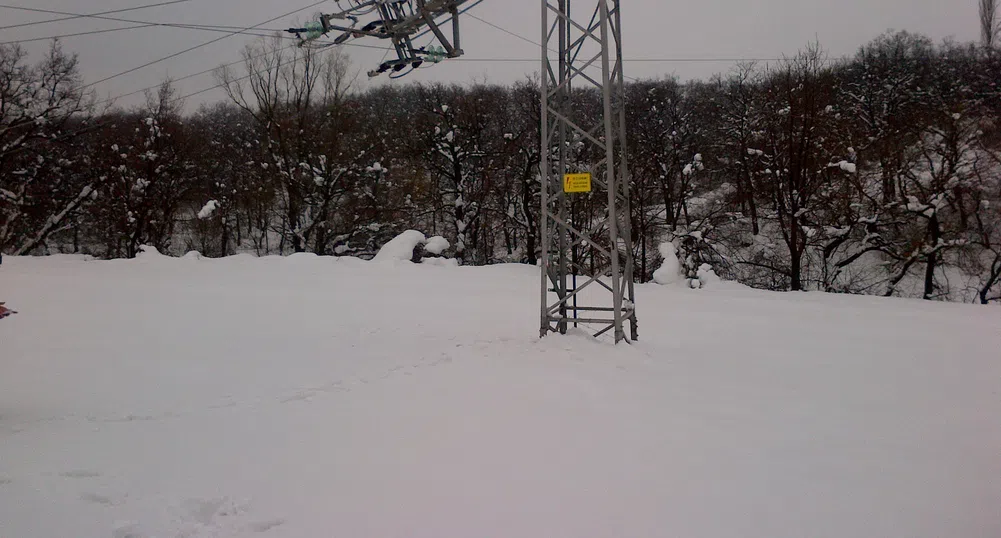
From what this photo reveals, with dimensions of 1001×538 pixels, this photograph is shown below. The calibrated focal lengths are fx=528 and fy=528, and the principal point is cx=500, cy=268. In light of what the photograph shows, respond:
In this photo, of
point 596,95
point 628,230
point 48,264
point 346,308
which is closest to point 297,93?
point 48,264

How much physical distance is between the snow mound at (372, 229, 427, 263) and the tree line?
22.9ft

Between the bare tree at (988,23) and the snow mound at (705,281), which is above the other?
the bare tree at (988,23)

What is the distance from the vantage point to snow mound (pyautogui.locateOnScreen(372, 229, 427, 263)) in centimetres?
2105

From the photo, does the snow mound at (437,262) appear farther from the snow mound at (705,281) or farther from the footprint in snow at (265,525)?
the footprint in snow at (265,525)

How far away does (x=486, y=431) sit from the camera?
4449 mm

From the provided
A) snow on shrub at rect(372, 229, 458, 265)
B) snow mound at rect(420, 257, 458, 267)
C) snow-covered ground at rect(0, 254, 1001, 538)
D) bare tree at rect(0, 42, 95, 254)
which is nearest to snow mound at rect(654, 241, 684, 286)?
snow mound at rect(420, 257, 458, 267)

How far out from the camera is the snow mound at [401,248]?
21.0 m

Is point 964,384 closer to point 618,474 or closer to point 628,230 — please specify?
point 628,230

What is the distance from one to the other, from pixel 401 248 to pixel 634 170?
531 inches

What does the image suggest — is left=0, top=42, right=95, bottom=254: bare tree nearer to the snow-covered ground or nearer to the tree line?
the tree line

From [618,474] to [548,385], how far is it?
84.6 inches

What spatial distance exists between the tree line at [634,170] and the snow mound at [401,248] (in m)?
6.97

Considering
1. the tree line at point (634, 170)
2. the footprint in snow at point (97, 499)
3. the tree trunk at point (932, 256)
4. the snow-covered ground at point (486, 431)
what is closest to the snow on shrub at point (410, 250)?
the tree line at point (634, 170)

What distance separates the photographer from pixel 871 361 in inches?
329
